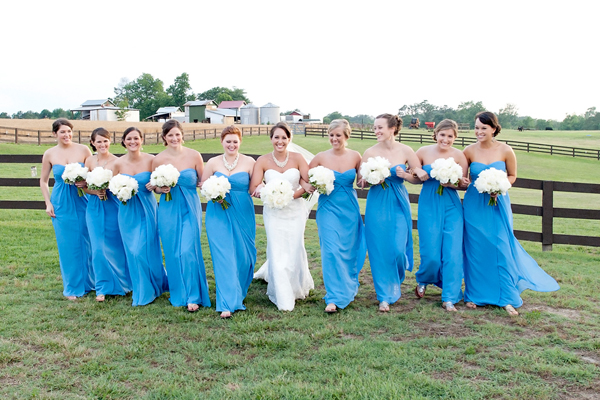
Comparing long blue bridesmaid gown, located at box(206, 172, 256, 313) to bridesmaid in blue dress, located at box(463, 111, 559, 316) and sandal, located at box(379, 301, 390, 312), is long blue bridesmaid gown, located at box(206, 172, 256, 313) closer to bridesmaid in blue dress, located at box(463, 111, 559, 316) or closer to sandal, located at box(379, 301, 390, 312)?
sandal, located at box(379, 301, 390, 312)

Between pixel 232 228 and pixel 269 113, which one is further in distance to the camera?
pixel 269 113

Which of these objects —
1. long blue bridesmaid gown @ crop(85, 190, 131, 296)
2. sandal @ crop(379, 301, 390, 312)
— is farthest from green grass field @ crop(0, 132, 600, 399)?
long blue bridesmaid gown @ crop(85, 190, 131, 296)

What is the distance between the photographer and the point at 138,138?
646cm

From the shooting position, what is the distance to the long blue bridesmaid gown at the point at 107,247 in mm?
6555

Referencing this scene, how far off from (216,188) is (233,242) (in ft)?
2.49

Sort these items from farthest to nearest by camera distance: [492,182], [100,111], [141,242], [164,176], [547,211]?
1. [100,111]
2. [547,211]
3. [141,242]
4. [164,176]
5. [492,182]

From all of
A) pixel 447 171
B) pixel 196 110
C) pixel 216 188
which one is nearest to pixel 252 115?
pixel 196 110

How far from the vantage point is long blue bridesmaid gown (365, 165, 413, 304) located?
6.14 meters

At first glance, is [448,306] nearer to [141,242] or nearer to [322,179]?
[322,179]

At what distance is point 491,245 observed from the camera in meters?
6.08

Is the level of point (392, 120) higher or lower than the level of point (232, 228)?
higher

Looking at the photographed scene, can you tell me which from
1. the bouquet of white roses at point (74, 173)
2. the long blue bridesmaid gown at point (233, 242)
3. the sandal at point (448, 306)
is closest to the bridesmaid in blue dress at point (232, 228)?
the long blue bridesmaid gown at point (233, 242)

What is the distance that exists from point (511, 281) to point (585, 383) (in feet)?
6.92

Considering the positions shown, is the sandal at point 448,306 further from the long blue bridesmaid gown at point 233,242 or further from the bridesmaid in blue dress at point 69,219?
the bridesmaid in blue dress at point 69,219
